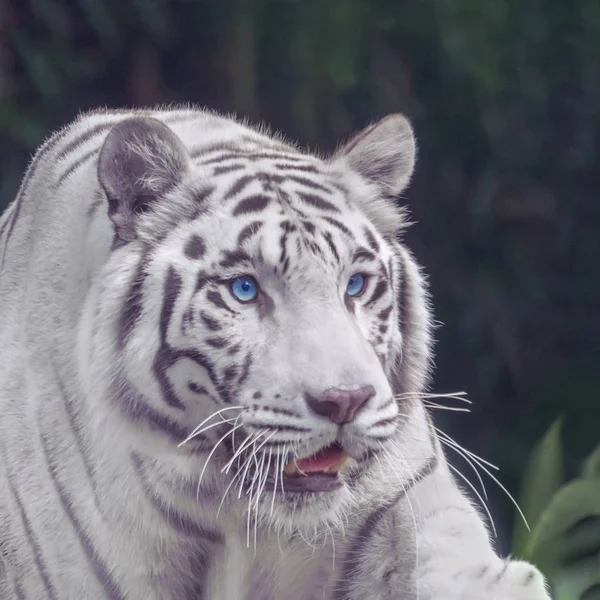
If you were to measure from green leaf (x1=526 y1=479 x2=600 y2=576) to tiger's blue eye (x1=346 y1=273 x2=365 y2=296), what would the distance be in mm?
1201

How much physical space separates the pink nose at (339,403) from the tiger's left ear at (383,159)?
0.33 metres

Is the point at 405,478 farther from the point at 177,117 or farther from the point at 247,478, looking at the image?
the point at 177,117

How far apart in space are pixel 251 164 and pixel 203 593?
54cm

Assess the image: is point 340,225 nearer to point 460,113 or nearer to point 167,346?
point 167,346

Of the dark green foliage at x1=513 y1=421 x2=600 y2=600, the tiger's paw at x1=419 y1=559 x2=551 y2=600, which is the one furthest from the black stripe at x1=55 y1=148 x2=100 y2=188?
the dark green foliage at x1=513 y1=421 x2=600 y2=600

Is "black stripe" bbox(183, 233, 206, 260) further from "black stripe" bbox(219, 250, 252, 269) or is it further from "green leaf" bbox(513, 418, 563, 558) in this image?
"green leaf" bbox(513, 418, 563, 558)

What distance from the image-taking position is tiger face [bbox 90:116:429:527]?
112 cm

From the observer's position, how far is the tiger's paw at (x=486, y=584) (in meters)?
1.26

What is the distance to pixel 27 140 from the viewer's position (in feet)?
8.40

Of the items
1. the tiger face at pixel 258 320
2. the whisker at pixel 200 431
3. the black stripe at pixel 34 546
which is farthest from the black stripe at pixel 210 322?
the black stripe at pixel 34 546

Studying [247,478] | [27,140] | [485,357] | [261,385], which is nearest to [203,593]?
[247,478]

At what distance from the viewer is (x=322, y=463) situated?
3.80 feet

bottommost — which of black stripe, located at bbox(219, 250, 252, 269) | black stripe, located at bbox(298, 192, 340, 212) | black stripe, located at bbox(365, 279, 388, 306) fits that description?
black stripe, located at bbox(365, 279, 388, 306)

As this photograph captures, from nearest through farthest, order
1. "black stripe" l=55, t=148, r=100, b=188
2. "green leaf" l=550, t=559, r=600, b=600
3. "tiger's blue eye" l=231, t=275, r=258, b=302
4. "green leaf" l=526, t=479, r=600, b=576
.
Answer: "tiger's blue eye" l=231, t=275, r=258, b=302 → "black stripe" l=55, t=148, r=100, b=188 → "green leaf" l=550, t=559, r=600, b=600 → "green leaf" l=526, t=479, r=600, b=576
